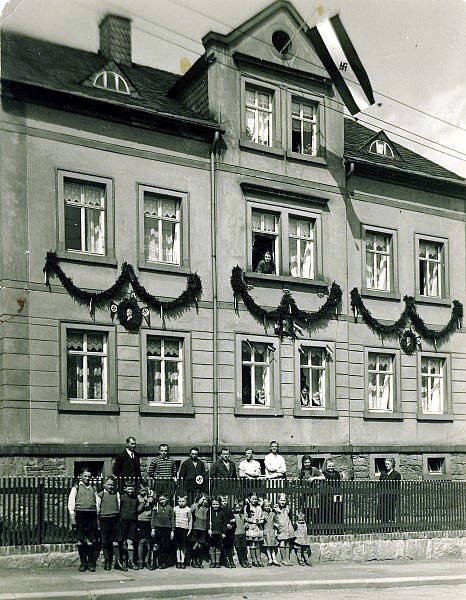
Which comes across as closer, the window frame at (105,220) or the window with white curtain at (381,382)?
the window frame at (105,220)

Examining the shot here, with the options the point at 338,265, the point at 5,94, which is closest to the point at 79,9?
the point at 5,94

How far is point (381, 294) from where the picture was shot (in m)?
25.1

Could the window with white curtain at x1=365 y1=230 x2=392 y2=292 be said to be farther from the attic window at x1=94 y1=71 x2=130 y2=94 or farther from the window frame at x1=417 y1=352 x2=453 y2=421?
the attic window at x1=94 y1=71 x2=130 y2=94

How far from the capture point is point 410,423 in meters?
25.2

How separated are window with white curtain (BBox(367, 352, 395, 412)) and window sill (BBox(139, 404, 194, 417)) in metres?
6.20

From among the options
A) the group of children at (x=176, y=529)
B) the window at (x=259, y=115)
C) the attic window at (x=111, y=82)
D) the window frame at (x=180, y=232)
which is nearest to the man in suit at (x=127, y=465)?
the group of children at (x=176, y=529)

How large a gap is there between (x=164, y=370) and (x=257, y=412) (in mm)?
2797

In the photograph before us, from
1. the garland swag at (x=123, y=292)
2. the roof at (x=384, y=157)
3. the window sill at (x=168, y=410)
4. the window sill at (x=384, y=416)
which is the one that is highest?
the roof at (x=384, y=157)

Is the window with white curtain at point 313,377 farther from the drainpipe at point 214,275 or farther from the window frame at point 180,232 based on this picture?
the window frame at point 180,232

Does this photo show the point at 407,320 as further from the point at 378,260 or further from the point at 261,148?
the point at 261,148

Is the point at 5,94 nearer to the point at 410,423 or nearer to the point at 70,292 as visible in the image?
the point at 70,292

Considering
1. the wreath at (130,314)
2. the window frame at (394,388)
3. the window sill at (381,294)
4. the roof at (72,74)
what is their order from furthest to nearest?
the window sill at (381,294)
the window frame at (394,388)
the wreath at (130,314)
the roof at (72,74)

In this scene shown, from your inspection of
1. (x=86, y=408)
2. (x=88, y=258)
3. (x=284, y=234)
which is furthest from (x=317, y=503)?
(x=284, y=234)

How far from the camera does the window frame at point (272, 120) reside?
75.1 feet
